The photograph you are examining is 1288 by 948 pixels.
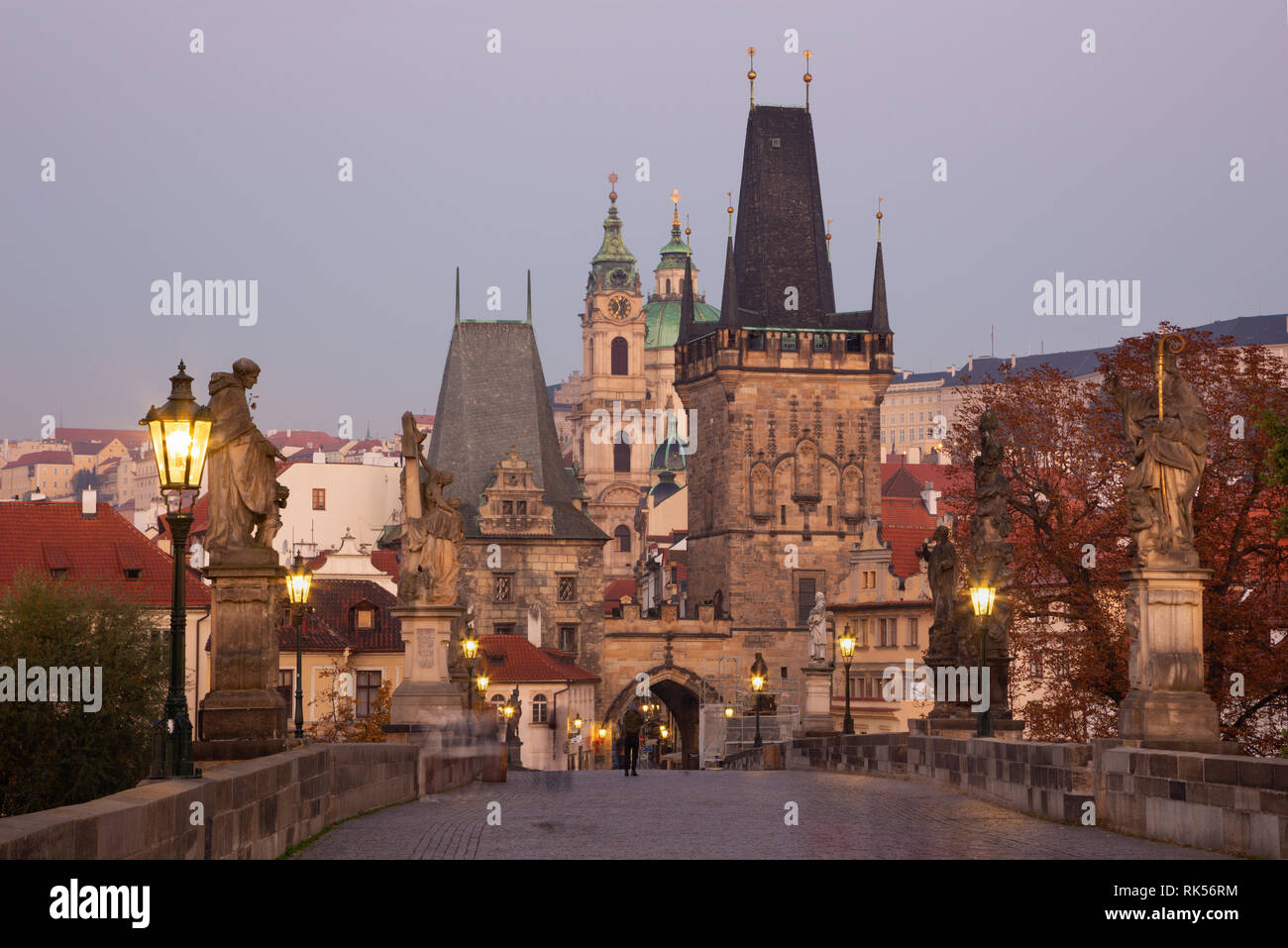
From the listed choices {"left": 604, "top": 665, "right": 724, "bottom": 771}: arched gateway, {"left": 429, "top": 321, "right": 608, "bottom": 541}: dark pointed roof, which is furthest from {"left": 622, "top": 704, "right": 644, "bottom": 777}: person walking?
{"left": 429, "top": 321, "right": 608, "bottom": 541}: dark pointed roof

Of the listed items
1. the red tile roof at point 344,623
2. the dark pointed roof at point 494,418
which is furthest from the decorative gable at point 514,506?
the red tile roof at point 344,623

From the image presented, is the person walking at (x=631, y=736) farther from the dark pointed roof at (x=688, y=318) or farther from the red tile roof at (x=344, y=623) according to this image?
the dark pointed roof at (x=688, y=318)

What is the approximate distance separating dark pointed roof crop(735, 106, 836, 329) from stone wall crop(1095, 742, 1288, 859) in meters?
80.3

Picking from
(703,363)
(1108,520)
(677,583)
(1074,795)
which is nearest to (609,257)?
(677,583)

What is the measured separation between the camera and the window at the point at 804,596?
300ft

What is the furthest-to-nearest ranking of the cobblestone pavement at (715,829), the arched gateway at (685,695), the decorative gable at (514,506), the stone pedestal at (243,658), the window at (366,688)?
the decorative gable at (514,506), the arched gateway at (685,695), the window at (366,688), the cobblestone pavement at (715,829), the stone pedestal at (243,658)

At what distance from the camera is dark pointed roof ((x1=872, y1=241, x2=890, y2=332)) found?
96.6m

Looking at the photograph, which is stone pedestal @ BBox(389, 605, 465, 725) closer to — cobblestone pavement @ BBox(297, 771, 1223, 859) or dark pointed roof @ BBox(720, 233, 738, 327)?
cobblestone pavement @ BBox(297, 771, 1223, 859)

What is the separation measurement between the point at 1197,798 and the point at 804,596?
3040 inches

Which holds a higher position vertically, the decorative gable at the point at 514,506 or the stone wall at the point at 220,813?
the decorative gable at the point at 514,506

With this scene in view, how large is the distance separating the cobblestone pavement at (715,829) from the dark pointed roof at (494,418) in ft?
218

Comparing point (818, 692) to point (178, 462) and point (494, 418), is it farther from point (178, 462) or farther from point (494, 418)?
point (494, 418)

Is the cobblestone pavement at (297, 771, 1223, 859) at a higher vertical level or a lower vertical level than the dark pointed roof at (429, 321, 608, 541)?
lower

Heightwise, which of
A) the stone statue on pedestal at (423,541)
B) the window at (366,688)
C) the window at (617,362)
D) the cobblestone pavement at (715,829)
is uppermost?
the window at (617,362)
